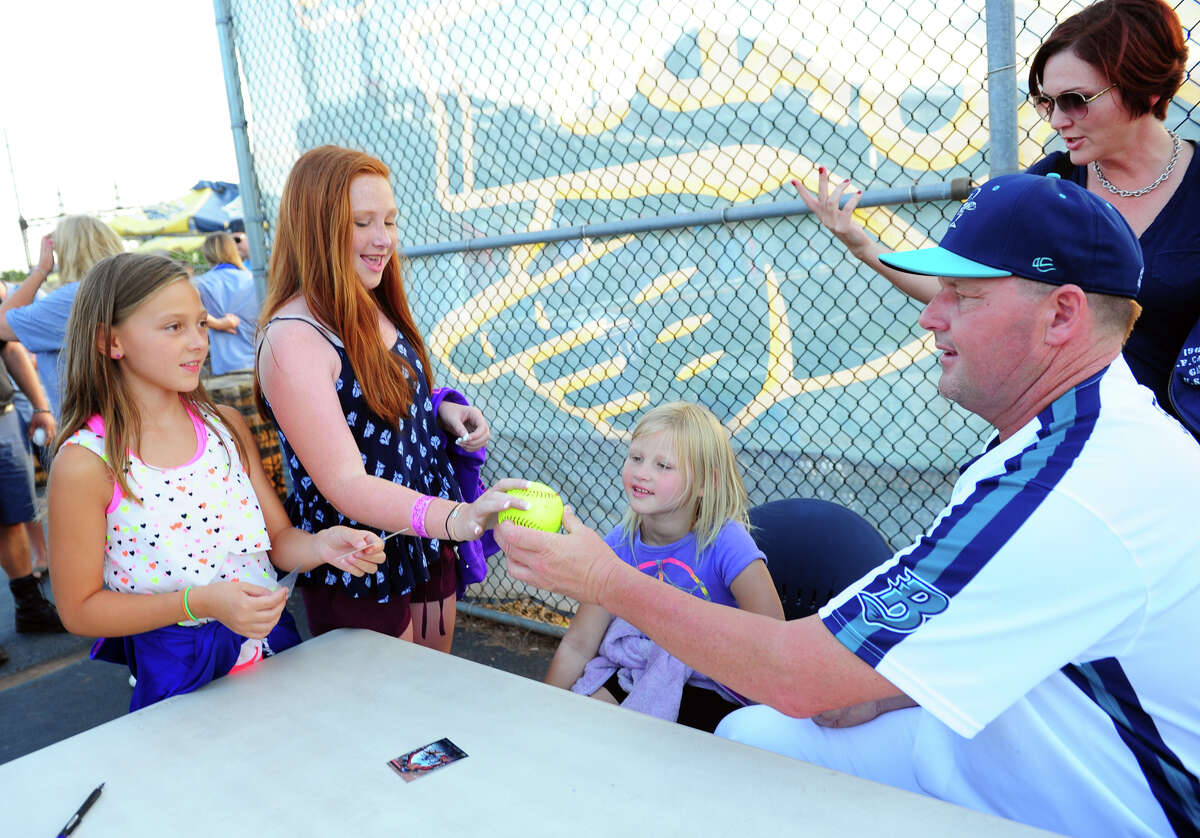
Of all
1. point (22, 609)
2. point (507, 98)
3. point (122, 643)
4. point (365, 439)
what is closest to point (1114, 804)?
point (365, 439)

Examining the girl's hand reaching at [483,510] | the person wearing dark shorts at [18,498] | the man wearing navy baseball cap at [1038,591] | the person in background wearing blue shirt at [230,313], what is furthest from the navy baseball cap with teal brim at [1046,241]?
the person in background wearing blue shirt at [230,313]

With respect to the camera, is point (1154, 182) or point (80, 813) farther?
point (1154, 182)

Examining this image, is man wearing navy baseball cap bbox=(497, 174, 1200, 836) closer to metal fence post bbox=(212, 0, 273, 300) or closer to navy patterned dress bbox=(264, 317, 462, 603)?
navy patterned dress bbox=(264, 317, 462, 603)

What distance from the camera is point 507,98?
4.43 metres

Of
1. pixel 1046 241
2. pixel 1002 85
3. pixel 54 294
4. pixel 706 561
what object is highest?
pixel 1002 85

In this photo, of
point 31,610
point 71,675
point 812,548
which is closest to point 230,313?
point 31,610

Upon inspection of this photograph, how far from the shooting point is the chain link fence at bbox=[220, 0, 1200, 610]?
11.6 feet

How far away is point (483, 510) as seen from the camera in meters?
1.86

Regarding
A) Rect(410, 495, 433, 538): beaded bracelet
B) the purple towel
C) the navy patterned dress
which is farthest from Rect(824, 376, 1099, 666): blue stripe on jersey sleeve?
the navy patterned dress

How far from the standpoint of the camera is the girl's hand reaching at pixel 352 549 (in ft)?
6.21

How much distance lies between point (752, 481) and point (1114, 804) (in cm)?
305

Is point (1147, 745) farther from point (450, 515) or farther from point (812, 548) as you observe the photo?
point (450, 515)

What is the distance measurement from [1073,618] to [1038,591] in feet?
0.19

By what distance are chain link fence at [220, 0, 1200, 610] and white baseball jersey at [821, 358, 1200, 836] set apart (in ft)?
6.70
